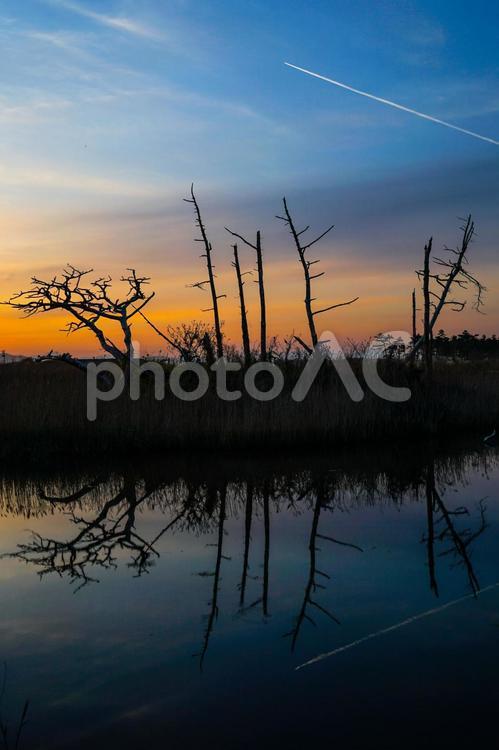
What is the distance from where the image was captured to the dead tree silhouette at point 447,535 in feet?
21.2

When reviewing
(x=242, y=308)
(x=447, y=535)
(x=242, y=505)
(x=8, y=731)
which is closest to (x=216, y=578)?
(x=447, y=535)

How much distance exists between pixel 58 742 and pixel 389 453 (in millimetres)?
11223

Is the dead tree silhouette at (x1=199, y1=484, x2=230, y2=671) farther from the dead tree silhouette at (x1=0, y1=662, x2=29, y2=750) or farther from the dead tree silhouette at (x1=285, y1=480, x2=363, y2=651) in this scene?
the dead tree silhouette at (x1=0, y1=662, x2=29, y2=750)

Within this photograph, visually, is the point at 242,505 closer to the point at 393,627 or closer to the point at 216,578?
the point at 216,578

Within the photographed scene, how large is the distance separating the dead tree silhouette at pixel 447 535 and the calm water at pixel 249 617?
31 millimetres

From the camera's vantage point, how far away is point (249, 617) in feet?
17.7

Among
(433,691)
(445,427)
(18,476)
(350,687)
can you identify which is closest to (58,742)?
(350,687)

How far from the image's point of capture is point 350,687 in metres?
4.20

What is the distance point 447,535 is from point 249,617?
10.5 feet

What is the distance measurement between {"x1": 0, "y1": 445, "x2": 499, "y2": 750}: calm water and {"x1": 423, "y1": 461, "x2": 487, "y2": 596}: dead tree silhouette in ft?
0.10

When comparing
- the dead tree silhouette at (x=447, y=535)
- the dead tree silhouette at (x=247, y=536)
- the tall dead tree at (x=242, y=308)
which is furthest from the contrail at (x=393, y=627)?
the tall dead tree at (x=242, y=308)

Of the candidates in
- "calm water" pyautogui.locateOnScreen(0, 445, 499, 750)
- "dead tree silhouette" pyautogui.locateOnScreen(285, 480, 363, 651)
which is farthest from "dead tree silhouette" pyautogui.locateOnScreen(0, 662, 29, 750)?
"dead tree silhouette" pyautogui.locateOnScreen(285, 480, 363, 651)

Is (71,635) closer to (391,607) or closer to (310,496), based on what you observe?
(391,607)

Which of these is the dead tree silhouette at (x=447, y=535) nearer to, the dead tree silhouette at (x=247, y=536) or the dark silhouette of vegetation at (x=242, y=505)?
the dark silhouette of vegetation at (x=242, y=505)
